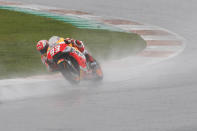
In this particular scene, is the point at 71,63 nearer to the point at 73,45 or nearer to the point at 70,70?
the point at 70,70

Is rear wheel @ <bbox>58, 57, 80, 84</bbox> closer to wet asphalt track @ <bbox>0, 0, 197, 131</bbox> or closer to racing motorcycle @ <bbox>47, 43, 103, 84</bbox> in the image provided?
racing motorcycle @ <bbox>47, 43, 103, 84</bbox>

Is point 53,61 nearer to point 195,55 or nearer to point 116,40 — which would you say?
point 195,55

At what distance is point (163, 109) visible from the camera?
297 inches

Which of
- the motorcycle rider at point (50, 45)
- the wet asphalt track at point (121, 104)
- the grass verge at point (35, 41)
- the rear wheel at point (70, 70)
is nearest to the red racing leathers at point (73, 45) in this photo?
the motorcycle rider at point (50, 45)

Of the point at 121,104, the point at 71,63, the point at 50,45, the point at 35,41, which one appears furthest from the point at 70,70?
the point at 35,41

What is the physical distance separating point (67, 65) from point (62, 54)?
22cm

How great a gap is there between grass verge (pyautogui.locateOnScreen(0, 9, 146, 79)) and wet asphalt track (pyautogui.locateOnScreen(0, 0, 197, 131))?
151 cm

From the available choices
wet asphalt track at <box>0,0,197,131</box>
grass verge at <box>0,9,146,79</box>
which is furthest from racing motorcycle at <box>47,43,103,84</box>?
grass verge at <box>0,9,146,79</box>

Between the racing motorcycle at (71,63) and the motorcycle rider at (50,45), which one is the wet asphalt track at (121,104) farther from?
the motorcycle rider at (50,45)

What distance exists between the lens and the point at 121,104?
7.97 meters

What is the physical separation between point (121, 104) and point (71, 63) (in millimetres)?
1703

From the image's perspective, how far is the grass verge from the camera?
11.6m

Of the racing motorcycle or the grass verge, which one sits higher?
the racing motorcycle

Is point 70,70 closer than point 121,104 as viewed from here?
No
